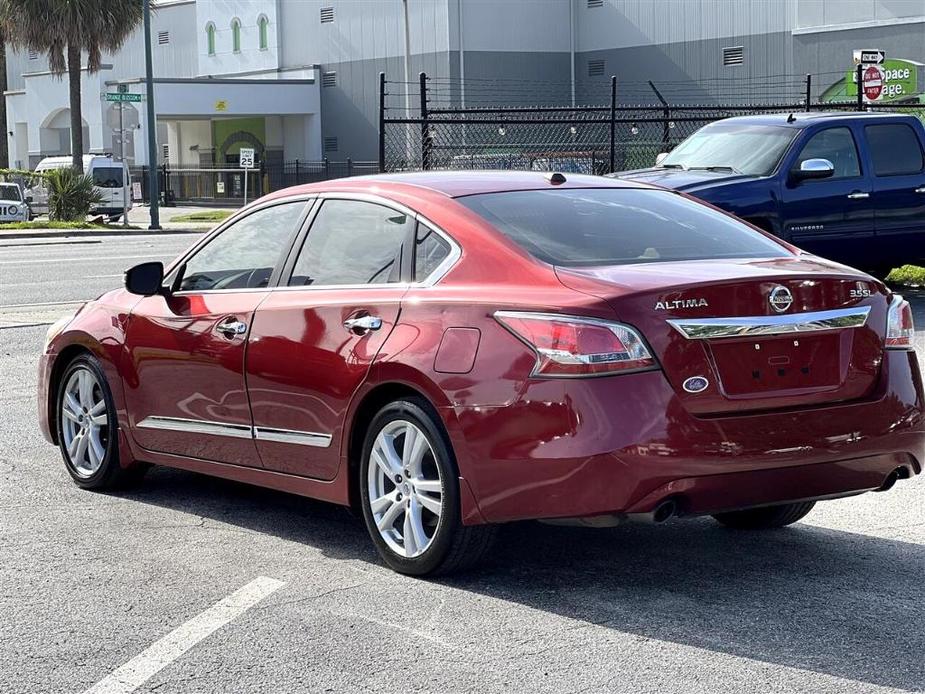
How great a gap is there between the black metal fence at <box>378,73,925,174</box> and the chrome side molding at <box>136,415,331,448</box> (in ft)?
42.2

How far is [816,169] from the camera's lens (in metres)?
13.6

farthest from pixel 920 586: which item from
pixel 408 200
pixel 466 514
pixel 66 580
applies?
pixel 66 580

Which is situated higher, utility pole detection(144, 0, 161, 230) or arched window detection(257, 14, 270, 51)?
arched window detection(257, 14, 270, 51)

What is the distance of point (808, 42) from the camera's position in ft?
162

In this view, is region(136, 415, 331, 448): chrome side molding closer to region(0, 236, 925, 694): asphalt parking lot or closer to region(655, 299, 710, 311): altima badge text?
region(0, 236, 925, 694): asphalt parking lot

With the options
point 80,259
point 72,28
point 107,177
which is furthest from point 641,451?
point 72,28

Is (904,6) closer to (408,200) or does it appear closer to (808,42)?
(808,42)

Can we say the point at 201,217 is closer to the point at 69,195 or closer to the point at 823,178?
the point at 69,195

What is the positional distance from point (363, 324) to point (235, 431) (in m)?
0.99

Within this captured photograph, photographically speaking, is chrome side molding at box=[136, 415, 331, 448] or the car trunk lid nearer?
the car trunk lid

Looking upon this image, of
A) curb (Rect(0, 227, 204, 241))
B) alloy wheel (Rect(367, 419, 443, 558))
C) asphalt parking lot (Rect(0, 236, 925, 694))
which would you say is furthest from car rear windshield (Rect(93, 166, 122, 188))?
alloy wheel (Rect(367, 419, 443, 558))

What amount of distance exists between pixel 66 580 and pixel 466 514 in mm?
1574

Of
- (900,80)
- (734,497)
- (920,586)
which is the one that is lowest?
(920,586)

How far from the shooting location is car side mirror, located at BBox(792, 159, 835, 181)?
13.6 m
